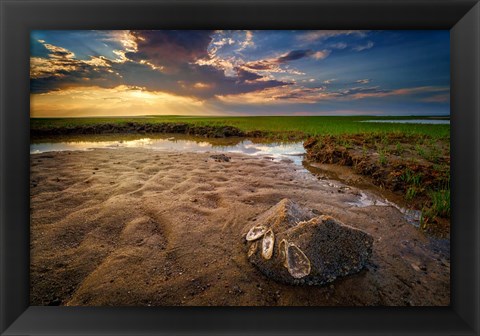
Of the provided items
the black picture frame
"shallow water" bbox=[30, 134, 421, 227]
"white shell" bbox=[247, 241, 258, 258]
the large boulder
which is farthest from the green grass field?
"white shell" bbox=[247, 241, 258, 258]

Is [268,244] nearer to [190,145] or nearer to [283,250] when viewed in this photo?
[283,250]

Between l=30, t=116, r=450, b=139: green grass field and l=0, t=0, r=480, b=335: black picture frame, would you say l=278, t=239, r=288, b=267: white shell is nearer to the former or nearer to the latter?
l=0, t=0, r=480, b=335: black picture frame

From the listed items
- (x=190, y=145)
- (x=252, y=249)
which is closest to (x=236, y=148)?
(x=190, y=145)

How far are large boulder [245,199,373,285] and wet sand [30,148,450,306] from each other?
0.07 meters

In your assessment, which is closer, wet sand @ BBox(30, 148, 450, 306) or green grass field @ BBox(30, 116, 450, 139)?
wet sand @ BBox(30, 148, 450, 306)

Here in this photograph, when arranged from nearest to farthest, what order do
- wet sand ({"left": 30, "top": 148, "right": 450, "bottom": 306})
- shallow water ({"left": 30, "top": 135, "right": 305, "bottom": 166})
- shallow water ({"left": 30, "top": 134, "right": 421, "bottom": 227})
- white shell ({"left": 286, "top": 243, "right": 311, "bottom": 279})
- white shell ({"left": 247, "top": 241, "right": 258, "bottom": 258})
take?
white shell ({"left": 286, "top": 243, "right": 311, "bottom": 279}) < wet sand ({"left": 30, "top": 148, "right": 450, "bottom": 306}) < white shell ({"left": 247, "top": 241, "right": 258, "bottom": 258}) < shallow water ({"left": 30, "top": 134, "right": 421, "bottom": 227}) < shallow water ({"left": 30, "top": 135, "right": 305, "bottom": 166})

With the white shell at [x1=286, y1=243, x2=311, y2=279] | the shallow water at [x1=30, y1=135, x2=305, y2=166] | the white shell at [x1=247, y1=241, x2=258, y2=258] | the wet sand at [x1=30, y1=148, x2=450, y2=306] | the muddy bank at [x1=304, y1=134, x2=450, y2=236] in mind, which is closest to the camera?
the white shell at [x1=286, y1=243, x2=311, y2=279]

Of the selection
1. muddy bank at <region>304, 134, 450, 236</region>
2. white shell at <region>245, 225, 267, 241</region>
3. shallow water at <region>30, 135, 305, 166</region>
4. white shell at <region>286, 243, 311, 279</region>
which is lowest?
white shell at <region>286, 243, 311, 279</region>

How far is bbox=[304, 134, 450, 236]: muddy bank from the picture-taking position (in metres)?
2.19
